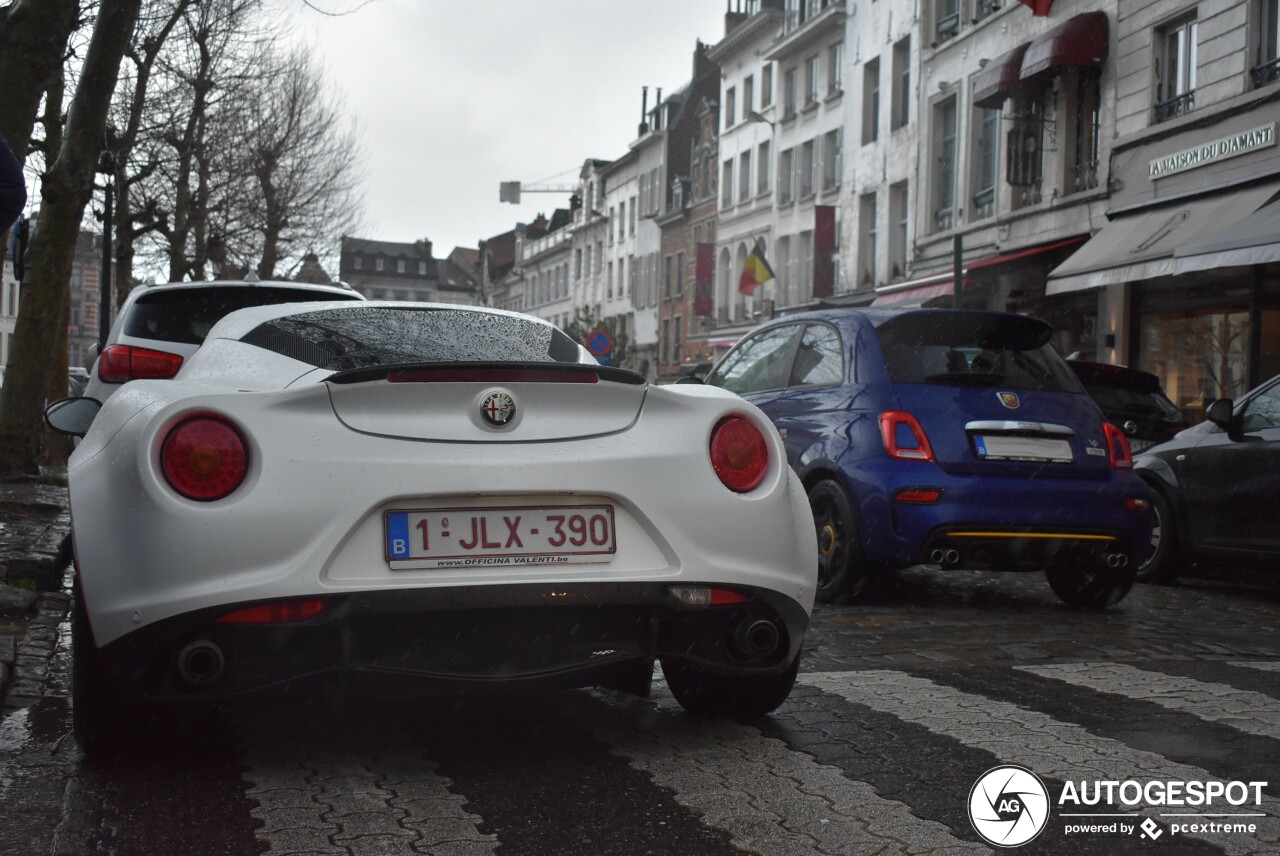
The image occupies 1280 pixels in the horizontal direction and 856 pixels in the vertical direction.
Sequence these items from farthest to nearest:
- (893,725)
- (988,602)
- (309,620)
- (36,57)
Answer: (36,57) → (988,602) → (893,725) → (309,620)

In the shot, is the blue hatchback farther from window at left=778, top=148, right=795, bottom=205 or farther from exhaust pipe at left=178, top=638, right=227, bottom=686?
window at left=778, top=148, right=795, bottom=205

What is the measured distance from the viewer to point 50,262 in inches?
515

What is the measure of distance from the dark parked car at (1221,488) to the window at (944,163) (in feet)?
75.1

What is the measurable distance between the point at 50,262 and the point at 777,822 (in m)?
11.3

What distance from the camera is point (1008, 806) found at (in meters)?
3.59

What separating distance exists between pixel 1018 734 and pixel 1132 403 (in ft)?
27.6

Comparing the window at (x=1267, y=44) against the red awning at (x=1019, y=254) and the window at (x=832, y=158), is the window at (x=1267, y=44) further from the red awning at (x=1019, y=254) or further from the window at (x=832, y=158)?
the window at (x=832, y=158)

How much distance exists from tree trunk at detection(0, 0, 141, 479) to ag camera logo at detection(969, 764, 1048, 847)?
34.8 feet

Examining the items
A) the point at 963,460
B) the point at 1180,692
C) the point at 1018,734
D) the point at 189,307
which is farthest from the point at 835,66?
the point at 1018,734

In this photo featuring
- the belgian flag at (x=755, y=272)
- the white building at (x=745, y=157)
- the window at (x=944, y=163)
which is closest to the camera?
the window at (x=944, y=163)

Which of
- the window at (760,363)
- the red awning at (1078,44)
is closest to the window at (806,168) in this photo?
the red awning at (1078,44)

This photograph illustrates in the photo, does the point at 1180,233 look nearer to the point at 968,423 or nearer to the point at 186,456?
the point at 968,423

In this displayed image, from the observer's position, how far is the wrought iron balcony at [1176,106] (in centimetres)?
2211

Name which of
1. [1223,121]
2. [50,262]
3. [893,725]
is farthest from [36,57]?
[1223,121]
